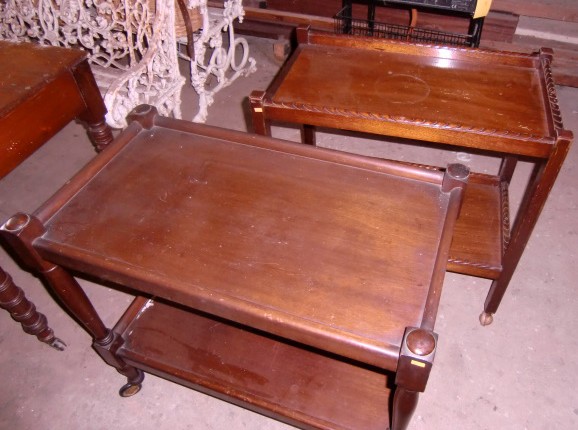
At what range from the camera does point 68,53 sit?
5.17 feet

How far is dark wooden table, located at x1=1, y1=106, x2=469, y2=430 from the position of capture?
1007 millimetres

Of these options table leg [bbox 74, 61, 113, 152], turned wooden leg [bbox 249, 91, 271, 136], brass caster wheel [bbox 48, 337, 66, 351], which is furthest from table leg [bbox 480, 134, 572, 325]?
brass caster wheel [bbox 48, 337, 66, 351]

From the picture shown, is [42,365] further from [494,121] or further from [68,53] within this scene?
[494,121]

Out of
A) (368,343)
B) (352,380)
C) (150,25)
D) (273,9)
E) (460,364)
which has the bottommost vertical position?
(460,364)

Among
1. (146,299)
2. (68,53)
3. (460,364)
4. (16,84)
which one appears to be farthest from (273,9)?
(460,364)

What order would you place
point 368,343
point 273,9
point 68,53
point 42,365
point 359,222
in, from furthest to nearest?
point 273,9 → point 42,365 → point 68,53 → point 359,222 → point 368,343

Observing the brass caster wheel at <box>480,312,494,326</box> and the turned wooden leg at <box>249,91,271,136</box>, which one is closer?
the turned wooden leg at <box>249,91,271,136</box>

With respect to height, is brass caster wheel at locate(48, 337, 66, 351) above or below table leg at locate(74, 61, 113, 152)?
below

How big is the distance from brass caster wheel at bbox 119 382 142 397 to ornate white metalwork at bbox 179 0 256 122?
153 centimetres

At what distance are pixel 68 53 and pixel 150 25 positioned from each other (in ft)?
2.09

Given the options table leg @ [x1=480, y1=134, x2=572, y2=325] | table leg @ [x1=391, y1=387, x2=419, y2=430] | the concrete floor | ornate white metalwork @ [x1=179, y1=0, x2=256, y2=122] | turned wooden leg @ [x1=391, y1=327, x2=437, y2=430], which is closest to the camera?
turned wooden leg @ [x1=391, y1=327, x2=437, y2=430]

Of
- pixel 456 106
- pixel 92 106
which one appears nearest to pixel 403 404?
pixel 456 106

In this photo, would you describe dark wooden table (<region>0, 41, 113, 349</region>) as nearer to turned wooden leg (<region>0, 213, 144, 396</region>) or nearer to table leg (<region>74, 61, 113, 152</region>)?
table leg (<region>74, 61, 113, 152</region>)

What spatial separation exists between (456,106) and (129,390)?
1.48 metres
